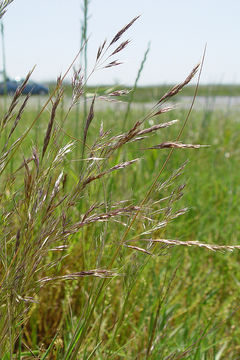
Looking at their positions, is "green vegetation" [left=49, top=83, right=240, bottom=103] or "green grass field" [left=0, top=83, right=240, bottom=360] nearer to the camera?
"green grass field" [left=0, top=83, right=240, bottom=360]

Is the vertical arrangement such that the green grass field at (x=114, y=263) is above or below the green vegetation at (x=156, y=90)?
below

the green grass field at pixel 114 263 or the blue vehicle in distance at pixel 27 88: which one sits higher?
the blue vehicle in distance at pixel 27 88

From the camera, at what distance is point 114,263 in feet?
4.76

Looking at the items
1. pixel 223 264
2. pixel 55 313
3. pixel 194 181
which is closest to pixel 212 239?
pixel 223 264

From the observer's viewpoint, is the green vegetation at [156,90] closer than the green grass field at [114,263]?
No

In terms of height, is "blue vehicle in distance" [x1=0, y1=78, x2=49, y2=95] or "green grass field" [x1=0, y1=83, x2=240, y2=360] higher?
"blue vehicle in distance" [x1=0, y1=78, x2=49, y2=95]

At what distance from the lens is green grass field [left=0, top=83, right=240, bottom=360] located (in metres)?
0.64

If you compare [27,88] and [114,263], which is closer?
[27,88]

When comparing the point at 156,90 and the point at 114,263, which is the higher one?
the point at 156,90

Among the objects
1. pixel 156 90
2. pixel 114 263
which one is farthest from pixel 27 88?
pixel 156 90

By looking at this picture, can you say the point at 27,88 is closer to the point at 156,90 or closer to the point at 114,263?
the point at 114,263

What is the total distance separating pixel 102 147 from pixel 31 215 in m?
0.15

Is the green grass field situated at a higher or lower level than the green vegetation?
lower

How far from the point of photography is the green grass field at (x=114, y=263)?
2.10 feet
